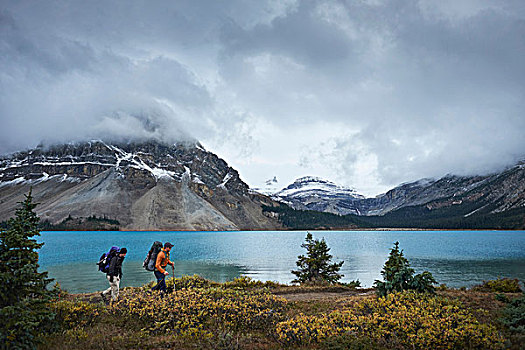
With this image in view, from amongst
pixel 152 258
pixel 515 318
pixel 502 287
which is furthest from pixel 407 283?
pixel 152 258

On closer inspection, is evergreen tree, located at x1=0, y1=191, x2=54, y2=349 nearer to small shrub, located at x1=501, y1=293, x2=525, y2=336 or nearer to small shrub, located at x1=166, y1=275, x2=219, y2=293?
small shrub, located at x1=166, y1=275, x2=219, y2=293

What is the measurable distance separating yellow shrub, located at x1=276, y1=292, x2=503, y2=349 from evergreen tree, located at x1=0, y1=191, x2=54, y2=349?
275 inches

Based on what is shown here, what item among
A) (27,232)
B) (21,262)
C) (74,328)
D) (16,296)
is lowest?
(74,328)

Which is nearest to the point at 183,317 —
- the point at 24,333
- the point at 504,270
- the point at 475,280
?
the point at 24,333

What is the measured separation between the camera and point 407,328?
9.73 meters

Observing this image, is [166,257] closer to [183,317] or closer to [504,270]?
[183,317]

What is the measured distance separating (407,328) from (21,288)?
1128 cm

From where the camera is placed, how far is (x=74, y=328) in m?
11.1

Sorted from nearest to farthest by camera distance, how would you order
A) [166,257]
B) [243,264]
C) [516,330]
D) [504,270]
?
[516,330] < [166,257] < [504,270] < [243,264]

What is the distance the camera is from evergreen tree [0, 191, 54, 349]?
858 centimetres

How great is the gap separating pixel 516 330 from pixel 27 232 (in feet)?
50.5

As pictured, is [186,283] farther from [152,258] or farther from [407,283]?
[407,283]

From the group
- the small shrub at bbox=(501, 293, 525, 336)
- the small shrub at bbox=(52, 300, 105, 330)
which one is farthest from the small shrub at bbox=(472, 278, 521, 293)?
the small shrub at bbox=(52, 300, 105, 330)

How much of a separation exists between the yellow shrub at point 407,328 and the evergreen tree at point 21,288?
6.98 metres
